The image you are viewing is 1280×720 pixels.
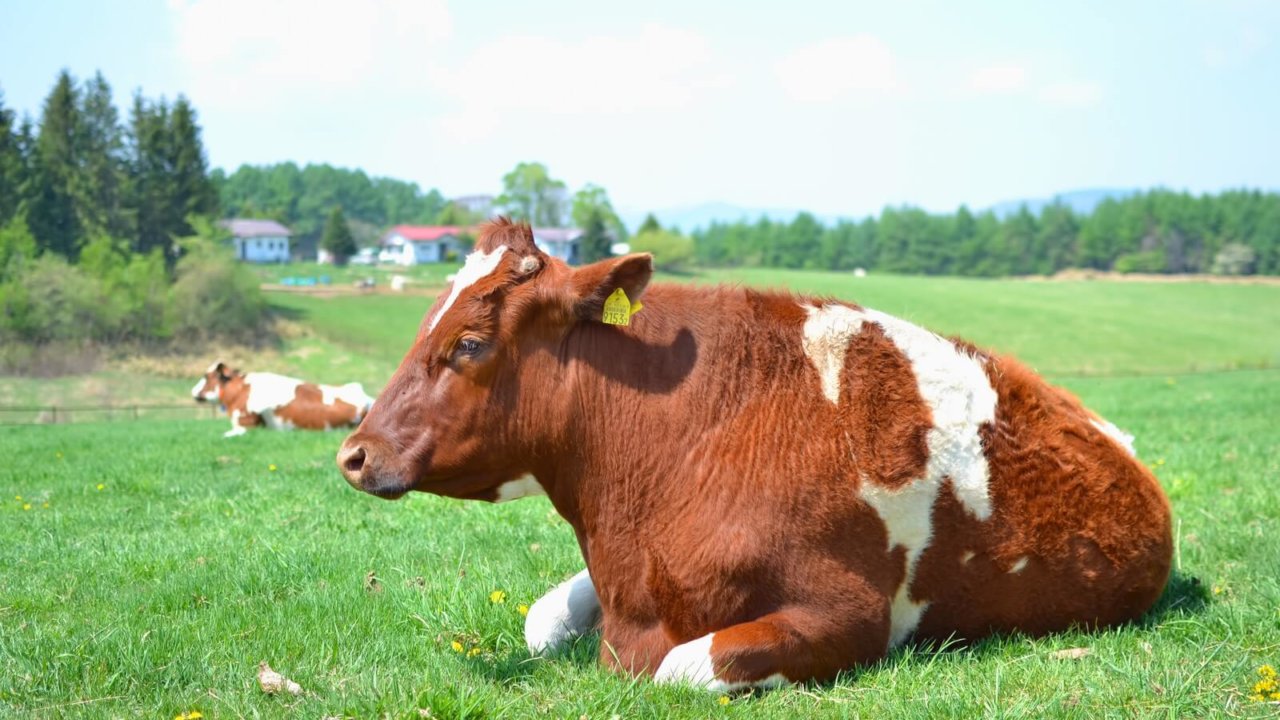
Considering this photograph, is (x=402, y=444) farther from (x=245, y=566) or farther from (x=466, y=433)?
(x=245, y=566)

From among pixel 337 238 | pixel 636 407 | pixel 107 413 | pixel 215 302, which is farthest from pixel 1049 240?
pixel 636 407

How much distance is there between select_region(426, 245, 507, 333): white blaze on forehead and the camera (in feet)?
16.8

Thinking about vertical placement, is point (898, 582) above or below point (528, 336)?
below

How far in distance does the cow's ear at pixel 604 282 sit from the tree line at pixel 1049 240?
161 m

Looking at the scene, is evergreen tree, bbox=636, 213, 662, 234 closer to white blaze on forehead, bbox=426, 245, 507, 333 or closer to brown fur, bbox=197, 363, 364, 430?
brown fur, bbox=197, 363, 364, 430

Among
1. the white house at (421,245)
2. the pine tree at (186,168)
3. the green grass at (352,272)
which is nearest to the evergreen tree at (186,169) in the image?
the pine tree at (186,168)

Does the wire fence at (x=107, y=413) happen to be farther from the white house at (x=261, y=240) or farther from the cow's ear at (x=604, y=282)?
the white house at (x=261, y=240)

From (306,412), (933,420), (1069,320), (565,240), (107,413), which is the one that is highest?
(565,240)

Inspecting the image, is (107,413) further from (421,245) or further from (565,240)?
(421,245)

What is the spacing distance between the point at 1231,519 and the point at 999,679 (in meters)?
4.70

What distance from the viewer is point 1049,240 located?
551ft

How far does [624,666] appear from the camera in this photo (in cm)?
488

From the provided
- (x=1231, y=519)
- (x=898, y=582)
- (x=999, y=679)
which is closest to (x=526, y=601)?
(x=898, y=582)

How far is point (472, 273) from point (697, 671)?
85.5 inches
